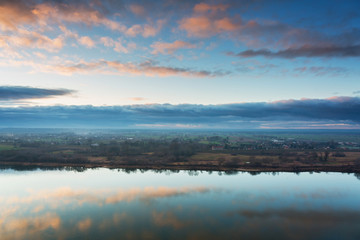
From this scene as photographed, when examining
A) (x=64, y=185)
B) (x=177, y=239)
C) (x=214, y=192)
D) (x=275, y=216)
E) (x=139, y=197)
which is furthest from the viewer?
(x=64, y=185)

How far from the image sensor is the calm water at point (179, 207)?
15.2 metres

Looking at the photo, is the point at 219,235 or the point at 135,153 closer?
the point at 219,235

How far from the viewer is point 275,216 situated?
1794cm

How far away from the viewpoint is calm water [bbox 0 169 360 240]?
1523 cm

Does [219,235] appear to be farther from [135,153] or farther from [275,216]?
[135,153]

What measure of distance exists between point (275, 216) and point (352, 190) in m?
14.9

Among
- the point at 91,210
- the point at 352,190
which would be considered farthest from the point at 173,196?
the point at 352,190

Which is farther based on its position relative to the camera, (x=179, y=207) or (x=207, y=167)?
(x=207, y=167)

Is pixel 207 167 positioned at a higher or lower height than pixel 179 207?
lower

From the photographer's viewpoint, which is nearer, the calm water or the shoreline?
the calm water

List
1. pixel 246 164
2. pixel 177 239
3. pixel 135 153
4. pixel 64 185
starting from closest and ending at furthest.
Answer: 1. pixel 177 239
2. pixel 64 185
3. pixel 246 164
4. pixel 135 153

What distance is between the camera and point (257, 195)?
23.8 m

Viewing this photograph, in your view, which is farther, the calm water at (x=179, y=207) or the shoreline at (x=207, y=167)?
the shoreline at (x=207, y=167)

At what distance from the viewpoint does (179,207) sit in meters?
19.9
